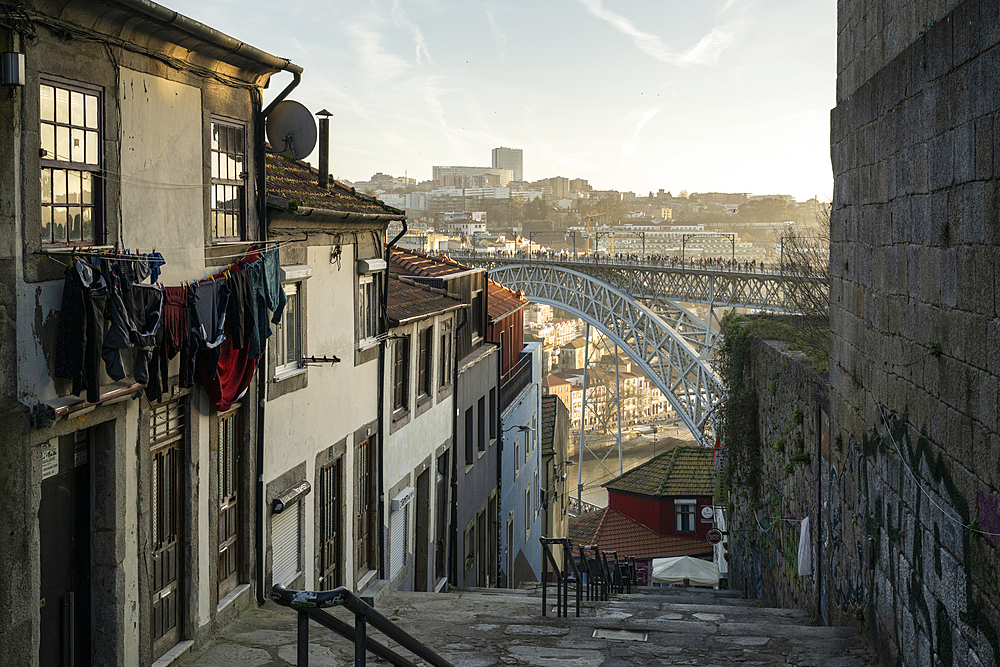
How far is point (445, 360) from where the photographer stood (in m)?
14.9

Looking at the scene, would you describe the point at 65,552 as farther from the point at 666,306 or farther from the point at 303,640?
the point at 666,306

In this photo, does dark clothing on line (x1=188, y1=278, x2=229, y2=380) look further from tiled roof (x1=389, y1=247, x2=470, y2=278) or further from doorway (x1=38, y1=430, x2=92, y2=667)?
tiled roof (x1=389, y1=247, x2=470, y2=278)

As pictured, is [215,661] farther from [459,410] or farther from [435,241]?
[435,241]

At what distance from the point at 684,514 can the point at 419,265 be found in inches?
725

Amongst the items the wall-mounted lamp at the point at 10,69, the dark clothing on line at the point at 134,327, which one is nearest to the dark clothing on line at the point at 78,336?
the dark clothing on line at the point at 134,327

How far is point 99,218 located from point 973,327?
508 cm

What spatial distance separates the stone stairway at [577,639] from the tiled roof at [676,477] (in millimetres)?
21910

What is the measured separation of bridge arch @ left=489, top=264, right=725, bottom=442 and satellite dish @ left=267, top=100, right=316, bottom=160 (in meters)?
33.0

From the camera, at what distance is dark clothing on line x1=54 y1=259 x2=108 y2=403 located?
17.8 ft

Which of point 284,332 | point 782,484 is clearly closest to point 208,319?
point 284,332

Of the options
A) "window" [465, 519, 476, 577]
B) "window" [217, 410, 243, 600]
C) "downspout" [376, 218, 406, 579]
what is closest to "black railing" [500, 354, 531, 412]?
"window" [465, 519, 476, 577]

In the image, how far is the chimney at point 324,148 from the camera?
35.4 ft

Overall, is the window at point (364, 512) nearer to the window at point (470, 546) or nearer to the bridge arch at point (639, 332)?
the window at point (470, 546)

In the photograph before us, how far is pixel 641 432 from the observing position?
10394cm
